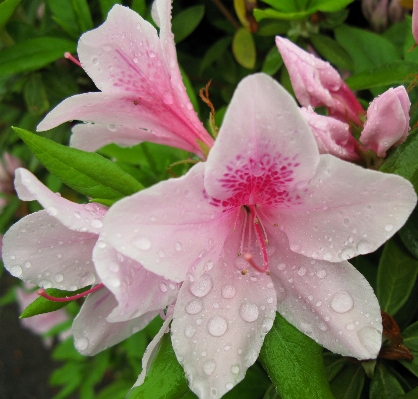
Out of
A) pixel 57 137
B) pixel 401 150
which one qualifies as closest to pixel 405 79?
pixel 401 150

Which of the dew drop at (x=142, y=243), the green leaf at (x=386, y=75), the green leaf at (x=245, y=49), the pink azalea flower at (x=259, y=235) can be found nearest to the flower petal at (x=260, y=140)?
the pink azalea flower at (x=259, y=235)

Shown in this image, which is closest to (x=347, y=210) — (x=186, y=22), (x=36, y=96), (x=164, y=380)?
(x=164, y=380)

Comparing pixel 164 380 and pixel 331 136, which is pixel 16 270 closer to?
pixel 164 380

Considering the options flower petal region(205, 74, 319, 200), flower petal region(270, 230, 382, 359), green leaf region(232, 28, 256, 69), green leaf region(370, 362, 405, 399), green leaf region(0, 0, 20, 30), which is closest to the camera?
flower petal region(205, 74, 319, 200)

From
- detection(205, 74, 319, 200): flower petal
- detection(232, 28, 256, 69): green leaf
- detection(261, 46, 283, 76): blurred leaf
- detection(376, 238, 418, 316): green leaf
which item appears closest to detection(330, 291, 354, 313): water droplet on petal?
detection(205, 74, 319, 200): flower petal

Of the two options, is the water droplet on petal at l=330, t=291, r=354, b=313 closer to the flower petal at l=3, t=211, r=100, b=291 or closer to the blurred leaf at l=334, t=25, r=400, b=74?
the flower petal at l=3, t=211, r=100, b=291

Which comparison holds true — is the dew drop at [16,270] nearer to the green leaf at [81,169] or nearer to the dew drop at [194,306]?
the green leaf at [81,169]
